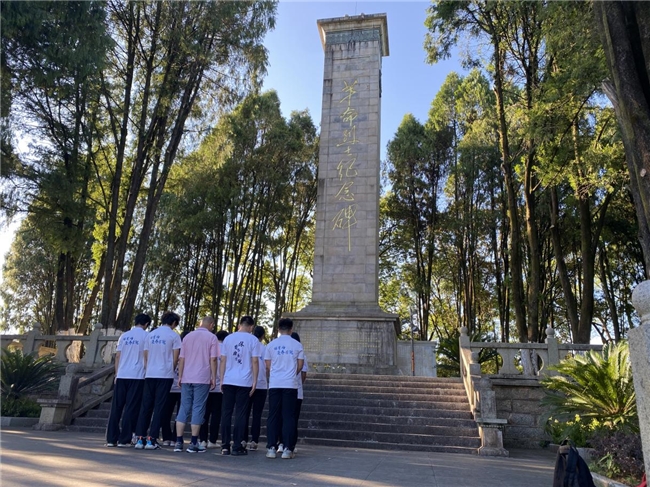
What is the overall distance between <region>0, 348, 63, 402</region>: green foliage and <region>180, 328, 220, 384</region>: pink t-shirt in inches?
183

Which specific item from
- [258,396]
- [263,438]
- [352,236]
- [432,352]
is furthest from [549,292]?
[258,396]

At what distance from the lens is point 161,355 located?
507cm

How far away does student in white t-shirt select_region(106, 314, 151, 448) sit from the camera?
4.99 meters

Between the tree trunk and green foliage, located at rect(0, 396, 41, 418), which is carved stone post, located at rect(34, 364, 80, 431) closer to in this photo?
green foliage, located at rect(0, 396, 41, 418)

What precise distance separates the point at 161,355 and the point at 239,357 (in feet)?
3.02

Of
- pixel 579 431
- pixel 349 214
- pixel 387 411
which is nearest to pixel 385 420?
pixel 387 411

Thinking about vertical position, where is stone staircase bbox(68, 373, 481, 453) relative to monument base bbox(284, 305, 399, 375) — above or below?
below

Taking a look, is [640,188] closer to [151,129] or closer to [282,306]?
[151,129]

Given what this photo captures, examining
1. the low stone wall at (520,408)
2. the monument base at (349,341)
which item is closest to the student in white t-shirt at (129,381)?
the low stone wall at (520,408)

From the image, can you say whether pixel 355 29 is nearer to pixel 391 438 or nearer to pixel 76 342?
pixel 76 342

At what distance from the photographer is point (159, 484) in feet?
9.65

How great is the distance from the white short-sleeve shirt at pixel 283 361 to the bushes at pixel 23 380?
4.83 metres

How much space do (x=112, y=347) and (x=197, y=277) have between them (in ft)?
33.2

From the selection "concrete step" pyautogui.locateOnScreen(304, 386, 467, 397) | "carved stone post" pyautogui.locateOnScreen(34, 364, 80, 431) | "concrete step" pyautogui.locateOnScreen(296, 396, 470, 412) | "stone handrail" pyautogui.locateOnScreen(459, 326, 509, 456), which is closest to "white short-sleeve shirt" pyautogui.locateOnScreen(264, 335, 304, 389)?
"stone handrail" pyautogui.locateOnScreen(459, 326, 509, 456)
